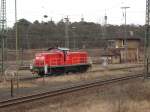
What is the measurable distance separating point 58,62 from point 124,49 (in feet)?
145

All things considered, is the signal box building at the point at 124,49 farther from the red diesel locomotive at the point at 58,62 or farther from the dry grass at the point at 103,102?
the dry grass at the point at 103,102

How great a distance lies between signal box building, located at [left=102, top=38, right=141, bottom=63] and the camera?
271 ft

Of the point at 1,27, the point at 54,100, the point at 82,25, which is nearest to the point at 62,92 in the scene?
the point at 54,100

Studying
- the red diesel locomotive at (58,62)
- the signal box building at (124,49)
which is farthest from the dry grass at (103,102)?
the signal box building at (124,49)

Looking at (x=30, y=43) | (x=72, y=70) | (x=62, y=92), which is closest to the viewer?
(x=62, y=92)

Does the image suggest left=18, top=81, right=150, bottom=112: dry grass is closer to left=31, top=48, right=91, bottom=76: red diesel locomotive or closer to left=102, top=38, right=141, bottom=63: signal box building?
left=31, top=48, right=91, bottom=76: red diesel locomotive

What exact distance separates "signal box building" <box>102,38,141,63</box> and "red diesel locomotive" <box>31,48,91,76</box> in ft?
112

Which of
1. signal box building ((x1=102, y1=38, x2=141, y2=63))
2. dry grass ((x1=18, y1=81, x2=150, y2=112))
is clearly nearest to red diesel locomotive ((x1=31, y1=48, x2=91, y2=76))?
dry grass ((x1=18, y1=81, x2=150, y2=112))

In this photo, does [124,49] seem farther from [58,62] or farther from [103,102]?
[103,102]

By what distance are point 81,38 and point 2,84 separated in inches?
3894

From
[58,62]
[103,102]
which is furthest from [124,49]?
[103,102]

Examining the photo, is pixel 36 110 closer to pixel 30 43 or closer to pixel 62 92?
pixel 62 92

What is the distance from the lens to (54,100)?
21531 mm

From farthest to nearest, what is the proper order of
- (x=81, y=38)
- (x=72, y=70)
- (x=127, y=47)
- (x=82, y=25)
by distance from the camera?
(x=82, y=25), (x=81, y=38), (x=127, y=47), (x=72, y=70)
